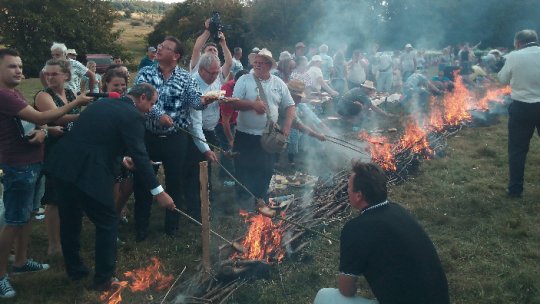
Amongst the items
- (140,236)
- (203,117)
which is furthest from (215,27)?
(140,236)

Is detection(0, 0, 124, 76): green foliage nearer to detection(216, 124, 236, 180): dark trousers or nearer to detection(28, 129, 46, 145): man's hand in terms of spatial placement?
detection(216, 124, 236, 180): dark trousers

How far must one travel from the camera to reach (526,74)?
6613 mm

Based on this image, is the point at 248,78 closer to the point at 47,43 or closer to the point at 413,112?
the point at 413,112

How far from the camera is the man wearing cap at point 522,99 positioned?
6.55m

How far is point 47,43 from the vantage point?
23.9m

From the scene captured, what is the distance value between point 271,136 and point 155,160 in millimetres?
1557

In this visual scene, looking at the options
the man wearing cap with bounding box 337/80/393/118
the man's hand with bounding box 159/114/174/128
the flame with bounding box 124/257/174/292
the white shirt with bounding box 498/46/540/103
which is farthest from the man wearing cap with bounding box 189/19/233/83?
the white shirt with bounding box 498/46/540/103

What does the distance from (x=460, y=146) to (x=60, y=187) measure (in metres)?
8.77

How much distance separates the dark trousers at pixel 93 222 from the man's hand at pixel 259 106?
7.49 ft

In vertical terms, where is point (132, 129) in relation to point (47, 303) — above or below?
above

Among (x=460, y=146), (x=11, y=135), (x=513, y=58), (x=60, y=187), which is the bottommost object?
(x=460, y=146)

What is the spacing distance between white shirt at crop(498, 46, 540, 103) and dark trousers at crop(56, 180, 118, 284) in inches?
246

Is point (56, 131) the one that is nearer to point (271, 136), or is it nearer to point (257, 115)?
point (257, 115)

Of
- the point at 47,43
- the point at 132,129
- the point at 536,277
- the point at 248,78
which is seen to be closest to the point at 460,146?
the point at 536,277
